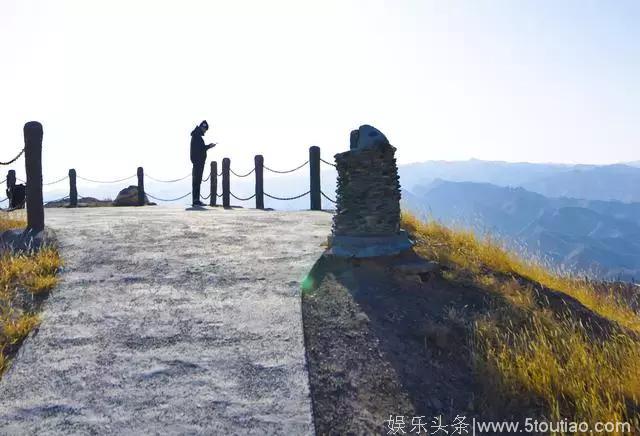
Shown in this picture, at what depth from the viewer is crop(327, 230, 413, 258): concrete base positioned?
19.0 feet

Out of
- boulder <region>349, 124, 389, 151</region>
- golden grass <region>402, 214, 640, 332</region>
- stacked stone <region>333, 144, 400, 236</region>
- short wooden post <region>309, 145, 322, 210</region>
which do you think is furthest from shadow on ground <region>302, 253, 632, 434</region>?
short wooden post <region>309, 145, 322, 210</region>

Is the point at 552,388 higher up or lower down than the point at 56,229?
lower down

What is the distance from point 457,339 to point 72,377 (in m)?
3.20

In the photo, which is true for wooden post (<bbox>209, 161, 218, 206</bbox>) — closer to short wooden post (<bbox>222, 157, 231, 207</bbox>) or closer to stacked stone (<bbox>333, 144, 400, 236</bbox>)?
short wooden post (<bbox>222, 157, 231, 207</bbox>)

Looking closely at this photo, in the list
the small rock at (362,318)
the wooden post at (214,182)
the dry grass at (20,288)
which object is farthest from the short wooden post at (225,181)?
the small rock at (362,318)

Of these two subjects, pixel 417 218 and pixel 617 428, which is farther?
pixel 417 218

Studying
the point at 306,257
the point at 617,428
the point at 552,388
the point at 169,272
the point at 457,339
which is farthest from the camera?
the point at 306,257

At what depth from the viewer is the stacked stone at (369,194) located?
5992 mm

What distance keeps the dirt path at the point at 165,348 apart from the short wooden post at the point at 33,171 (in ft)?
2.16

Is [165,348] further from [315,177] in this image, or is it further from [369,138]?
[315,177]

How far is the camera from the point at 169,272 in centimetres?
545

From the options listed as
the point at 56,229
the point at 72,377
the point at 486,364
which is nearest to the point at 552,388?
the point at 486,364

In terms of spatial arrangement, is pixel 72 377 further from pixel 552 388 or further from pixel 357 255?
pixel 552 388

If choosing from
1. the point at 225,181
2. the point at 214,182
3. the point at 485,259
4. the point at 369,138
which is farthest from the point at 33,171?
the point at 214,182
